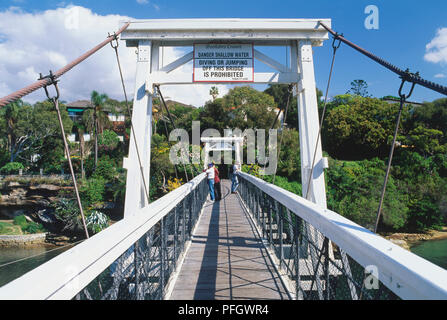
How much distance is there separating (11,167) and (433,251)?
35.5 m

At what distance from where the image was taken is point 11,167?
28.5m

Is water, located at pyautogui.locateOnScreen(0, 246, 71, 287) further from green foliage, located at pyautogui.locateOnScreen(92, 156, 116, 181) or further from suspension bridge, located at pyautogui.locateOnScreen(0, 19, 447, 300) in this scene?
suspension bridge, located at pyautogui.locateOnScreen(0, 19, 447, 300)

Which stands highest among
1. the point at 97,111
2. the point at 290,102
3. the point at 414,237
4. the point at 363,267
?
the point at 290,102

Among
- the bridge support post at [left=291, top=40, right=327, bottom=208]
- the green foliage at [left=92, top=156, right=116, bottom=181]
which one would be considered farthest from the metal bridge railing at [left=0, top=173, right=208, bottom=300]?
the green foliage at [left=92, top=156, right=116, bottom=181]

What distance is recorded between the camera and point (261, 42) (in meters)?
5.41

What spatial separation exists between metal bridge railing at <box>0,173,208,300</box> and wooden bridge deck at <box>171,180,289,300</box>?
0.84ft

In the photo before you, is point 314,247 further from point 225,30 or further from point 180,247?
point 225,30

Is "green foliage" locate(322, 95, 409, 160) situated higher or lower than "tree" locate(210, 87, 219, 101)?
lower

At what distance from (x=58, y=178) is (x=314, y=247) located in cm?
3091

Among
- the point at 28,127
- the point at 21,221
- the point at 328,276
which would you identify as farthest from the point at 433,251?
the point at 28,127

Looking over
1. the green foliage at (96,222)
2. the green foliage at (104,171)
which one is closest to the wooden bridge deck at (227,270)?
the green foliage at (96,222)

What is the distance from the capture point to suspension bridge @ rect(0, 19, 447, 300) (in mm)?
1021

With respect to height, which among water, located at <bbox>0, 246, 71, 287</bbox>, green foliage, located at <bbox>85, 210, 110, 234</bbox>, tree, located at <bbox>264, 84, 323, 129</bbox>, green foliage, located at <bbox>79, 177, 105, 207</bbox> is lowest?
water, located at <bbox>0, 246, 71, 287</bbox>

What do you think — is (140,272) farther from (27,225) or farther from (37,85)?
(27,225)
